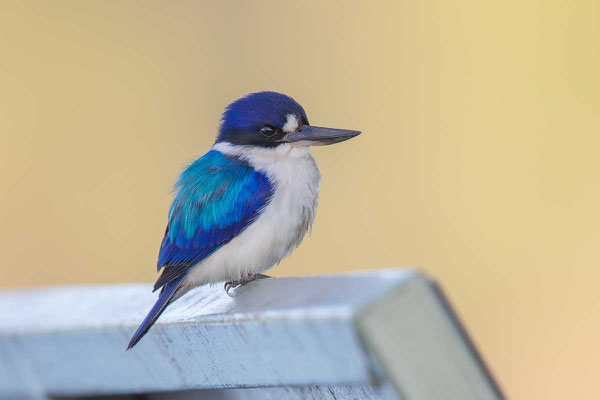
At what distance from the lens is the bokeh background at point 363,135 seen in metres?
3.70

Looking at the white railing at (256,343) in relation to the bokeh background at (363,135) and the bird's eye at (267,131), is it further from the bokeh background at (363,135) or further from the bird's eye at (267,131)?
the bokeh background at (363,135)

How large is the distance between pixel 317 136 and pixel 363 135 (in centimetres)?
212

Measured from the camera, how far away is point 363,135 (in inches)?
158

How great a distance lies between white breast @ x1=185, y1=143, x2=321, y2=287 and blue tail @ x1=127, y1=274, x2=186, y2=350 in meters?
0.19

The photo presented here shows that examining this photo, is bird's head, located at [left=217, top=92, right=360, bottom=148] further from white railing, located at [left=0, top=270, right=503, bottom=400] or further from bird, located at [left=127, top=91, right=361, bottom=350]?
white railing, located at [left=0, top=270, right=503, bottom=400]

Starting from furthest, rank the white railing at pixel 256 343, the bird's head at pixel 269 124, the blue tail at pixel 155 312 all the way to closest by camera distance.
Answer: the bird's head at pixel 269 124 < the blue tail at pixel 155 312 < the white railing at pixel 256 343

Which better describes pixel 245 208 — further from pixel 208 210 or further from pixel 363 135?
pixel 363 135

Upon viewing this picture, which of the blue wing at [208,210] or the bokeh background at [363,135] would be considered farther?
the bokeh background at [363,135]

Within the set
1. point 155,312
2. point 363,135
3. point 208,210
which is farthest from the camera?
point 363,135

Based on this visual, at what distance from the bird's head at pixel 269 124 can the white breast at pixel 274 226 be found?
0.04m

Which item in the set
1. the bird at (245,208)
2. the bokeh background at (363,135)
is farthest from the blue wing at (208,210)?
the bokeh background at (363,135)

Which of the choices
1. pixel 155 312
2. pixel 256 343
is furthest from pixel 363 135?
pixel 256 343

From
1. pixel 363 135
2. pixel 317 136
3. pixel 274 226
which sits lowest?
pixel 363 135

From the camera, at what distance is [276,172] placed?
1.91 metres
